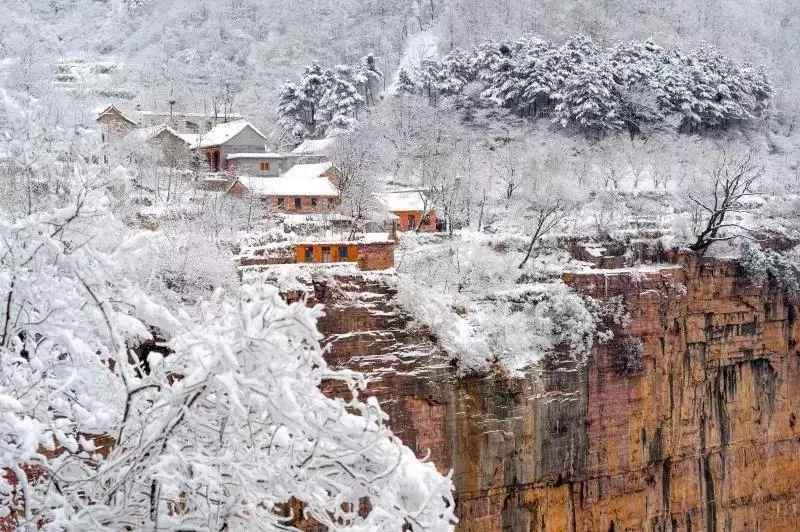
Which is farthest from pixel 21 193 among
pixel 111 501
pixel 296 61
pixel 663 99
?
pixel 296 61

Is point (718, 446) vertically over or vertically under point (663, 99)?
under

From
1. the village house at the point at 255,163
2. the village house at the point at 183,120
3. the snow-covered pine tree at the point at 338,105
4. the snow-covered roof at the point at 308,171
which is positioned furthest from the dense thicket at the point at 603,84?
the village house at the point at 255,163

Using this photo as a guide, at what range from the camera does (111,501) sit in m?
3.34

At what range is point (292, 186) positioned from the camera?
83.8 feet

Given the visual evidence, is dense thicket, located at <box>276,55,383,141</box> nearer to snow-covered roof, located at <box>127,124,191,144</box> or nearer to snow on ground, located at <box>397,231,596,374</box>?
snow-covered roof, located at <box>127,124,191,144</box>

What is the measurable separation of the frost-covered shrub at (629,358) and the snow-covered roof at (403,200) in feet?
33.6

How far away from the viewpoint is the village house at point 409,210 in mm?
25712

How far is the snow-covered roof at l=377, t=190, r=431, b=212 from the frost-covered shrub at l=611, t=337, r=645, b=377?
1023cm

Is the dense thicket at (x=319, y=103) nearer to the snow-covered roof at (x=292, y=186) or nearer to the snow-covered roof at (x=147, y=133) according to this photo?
the snow-covered roof at (x=147, y=133)

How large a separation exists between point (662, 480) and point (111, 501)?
17.7 metres

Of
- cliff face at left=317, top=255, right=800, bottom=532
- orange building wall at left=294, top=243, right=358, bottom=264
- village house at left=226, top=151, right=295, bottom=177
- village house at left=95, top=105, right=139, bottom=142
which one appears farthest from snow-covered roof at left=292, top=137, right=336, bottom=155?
cliff face at left=317, top=255, right=800, bottom=532

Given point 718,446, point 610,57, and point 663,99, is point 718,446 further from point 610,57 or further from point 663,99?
point 610,57

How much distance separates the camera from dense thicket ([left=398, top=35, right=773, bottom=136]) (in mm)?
39219

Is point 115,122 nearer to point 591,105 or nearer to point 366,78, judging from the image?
point 366,78
